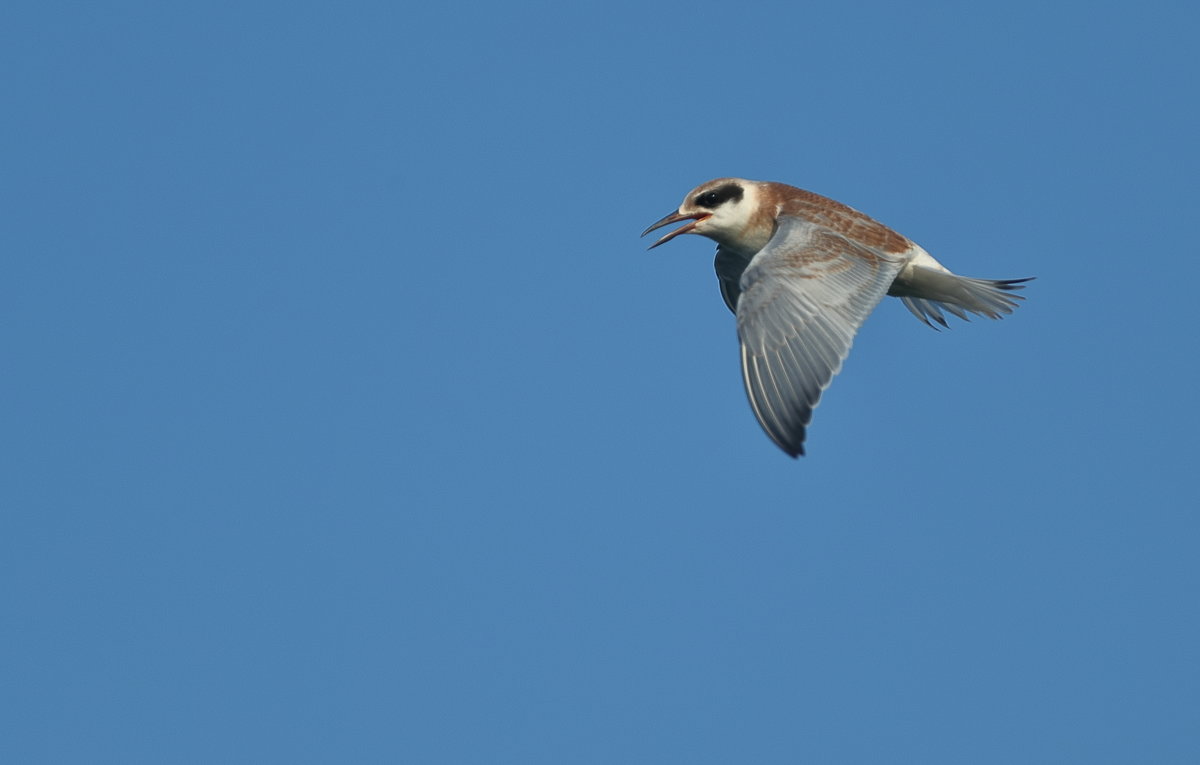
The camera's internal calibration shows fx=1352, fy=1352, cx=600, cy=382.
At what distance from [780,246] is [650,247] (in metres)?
2.12

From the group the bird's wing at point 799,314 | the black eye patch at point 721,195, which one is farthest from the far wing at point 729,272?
the bird's wing at point 799,314

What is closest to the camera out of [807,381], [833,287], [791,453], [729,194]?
[791,453]

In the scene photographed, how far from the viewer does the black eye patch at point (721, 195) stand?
14039 mm

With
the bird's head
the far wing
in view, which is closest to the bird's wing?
the bird's head

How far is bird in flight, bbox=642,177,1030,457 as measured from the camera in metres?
10.6

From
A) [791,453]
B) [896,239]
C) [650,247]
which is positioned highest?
[650,247]

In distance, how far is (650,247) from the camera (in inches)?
555

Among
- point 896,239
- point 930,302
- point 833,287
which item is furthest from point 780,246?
point 930,302

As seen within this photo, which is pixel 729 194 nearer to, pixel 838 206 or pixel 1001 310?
pixel 838 206

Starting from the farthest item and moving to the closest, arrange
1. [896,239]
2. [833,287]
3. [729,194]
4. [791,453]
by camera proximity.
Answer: [729,194] → [896,239] → [833,287] → [791,453]

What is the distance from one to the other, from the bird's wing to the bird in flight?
0.01m

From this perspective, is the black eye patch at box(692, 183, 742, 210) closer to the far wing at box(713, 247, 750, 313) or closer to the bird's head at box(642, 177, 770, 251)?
the bird's head at box(642, 177, 770, 251)

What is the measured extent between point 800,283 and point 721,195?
2676 millimetres

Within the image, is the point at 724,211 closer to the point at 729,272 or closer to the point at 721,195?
the point at 721,195
